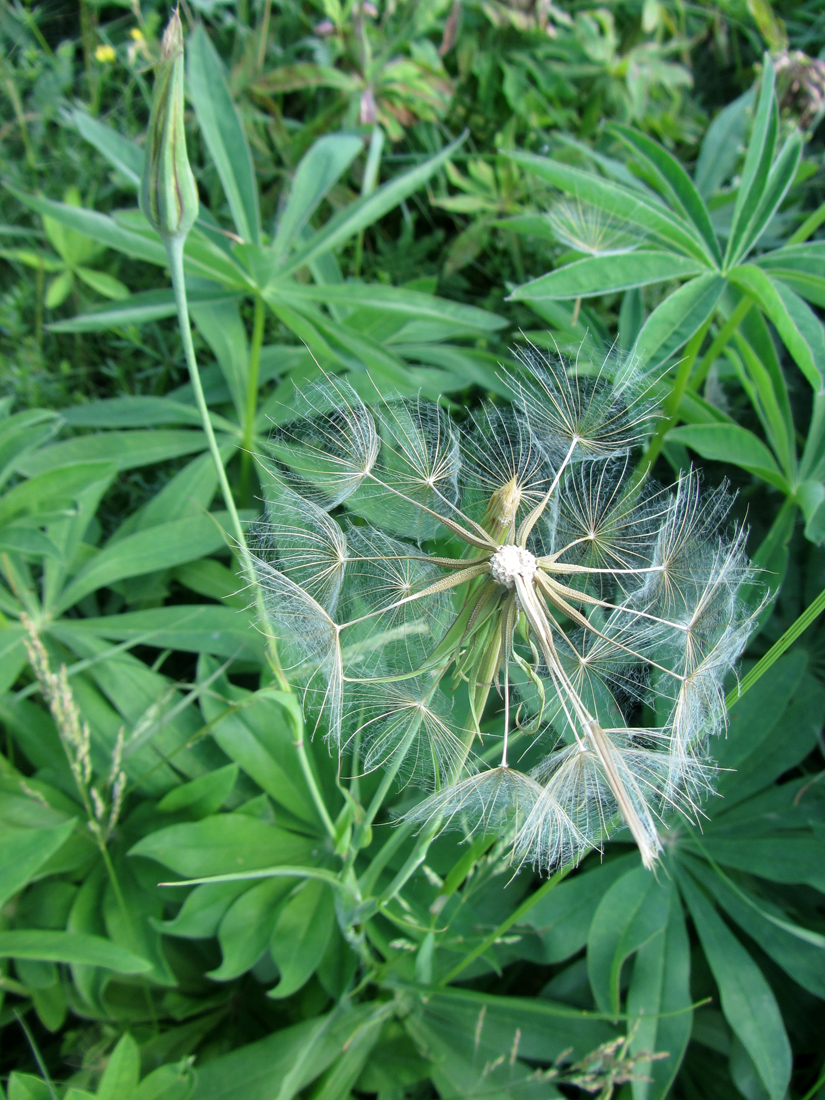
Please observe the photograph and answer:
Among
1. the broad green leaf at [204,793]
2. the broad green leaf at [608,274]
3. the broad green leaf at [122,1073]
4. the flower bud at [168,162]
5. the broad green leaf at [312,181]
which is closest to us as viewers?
the flower bud at [168,162]

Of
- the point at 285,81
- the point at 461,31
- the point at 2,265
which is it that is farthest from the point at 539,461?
the point at 2,265

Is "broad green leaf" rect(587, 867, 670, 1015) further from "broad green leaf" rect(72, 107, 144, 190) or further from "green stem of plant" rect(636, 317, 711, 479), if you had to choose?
"broad green leaf" rect(72, 107, 144, 190)

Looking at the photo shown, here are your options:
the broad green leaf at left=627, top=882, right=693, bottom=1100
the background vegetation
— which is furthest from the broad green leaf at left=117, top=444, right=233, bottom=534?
the broad green leaf at left=627, top=882, right=693, bottom=1100

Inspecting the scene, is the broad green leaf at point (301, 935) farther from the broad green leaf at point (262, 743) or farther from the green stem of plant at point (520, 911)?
the green stem of plant at point (520, 911)

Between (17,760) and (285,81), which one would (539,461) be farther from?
(285,81)

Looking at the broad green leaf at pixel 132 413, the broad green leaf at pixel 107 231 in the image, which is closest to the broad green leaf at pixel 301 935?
→ the broad green leaf at pixel 132 413

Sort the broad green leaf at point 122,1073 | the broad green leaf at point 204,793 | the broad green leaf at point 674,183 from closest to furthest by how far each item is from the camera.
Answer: the broad green leaf at point 122,1073, the broad green leaf at point 204,793, the broad green leaf at point 674,183
